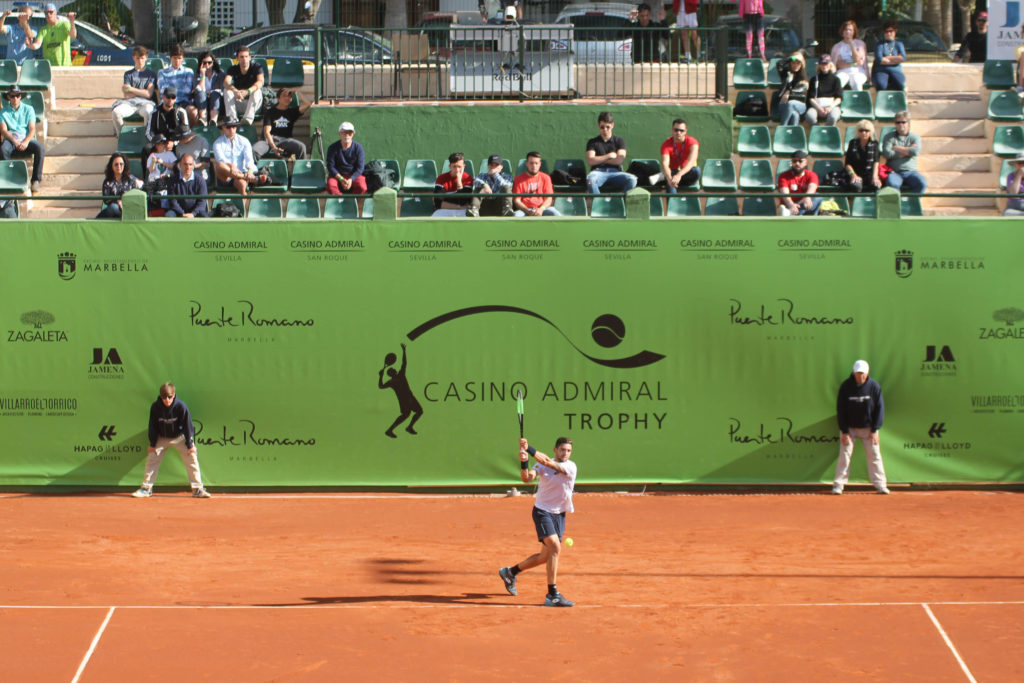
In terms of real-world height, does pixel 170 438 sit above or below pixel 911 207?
below

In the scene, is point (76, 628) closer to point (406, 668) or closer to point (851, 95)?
point (406, 668)

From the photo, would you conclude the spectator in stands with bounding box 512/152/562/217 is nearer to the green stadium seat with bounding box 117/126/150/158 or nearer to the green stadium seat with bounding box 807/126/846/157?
the green stadium seat with bounding box 807/126/846/157

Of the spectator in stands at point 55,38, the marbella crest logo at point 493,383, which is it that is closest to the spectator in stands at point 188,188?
the marbella crest logo at point 493,383

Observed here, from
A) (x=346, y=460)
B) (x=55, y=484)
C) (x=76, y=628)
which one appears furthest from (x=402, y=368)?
(x=76, y=628)

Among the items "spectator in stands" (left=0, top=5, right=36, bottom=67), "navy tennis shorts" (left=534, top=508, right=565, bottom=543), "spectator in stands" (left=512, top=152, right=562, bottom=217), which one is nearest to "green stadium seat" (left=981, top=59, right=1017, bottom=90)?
"spectator in stands" (left=512, top=152, right=562, bottom=217)

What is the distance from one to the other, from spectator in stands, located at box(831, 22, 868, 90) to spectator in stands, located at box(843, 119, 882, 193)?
399 cm

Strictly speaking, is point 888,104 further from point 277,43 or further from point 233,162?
point 277,43

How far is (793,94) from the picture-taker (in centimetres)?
2555

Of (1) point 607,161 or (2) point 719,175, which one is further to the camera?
(2) point 719,175

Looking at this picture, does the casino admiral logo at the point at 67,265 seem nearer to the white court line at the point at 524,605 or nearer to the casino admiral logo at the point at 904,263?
the white court line at the point at 524,605

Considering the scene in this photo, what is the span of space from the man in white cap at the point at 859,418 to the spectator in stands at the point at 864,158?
4572 mm

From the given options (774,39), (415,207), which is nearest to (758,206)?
(415,207)

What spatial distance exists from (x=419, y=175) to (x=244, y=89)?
13.8ft

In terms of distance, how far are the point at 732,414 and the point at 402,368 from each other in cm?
495
